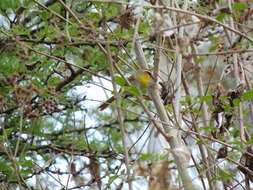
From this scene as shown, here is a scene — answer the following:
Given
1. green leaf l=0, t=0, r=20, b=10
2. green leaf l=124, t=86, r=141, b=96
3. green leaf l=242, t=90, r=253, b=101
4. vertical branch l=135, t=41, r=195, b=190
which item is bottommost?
vertical branch l=135, t=41, r=195, b=190

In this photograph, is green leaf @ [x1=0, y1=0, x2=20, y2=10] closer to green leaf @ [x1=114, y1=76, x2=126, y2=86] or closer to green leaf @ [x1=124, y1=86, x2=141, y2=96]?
green leaf @ [x1=114, y1=76, x2=126, y2=86]

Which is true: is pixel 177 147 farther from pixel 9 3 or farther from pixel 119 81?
pixel 9 3

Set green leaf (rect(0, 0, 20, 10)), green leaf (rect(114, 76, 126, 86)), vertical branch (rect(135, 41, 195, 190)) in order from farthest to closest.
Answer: green leaf (rect(0, 0, 20, 10)) < green leaf (rect(114, 76, 126, 86)) < vertical branch (rect(135, 41, 195, 190))

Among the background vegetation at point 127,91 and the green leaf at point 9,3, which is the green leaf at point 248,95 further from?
the green leaf at point 9,3

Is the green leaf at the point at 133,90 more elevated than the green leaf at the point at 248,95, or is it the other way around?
the green leaf at the point at 133,90

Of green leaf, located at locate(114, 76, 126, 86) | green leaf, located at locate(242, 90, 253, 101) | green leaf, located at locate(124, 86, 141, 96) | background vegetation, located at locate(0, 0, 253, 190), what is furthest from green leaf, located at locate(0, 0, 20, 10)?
green leaf, located at locate(242, 90, 253, 101)

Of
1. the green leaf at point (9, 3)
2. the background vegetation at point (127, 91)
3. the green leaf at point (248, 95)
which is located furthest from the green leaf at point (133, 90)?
the green leaf at point (9, 3)

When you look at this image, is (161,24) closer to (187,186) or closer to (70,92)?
(187,186)

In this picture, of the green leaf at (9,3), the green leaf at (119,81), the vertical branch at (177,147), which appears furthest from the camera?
the green leaf at (9,3)

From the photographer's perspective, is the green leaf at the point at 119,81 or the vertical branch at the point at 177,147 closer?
the vertical branch at the point at 177,147

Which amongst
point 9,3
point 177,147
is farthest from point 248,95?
point 9,3

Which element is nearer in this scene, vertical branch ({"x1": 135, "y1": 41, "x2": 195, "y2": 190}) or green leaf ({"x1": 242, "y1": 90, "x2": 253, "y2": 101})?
vertical branch ({"x1": 135, "y1": 41, "x2": 195, "y2": 190})

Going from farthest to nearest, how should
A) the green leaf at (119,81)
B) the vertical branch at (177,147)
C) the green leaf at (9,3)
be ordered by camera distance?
1. the green leaf at (9,3)
2. the green leaf at (119,81)
3. the vertical branch at (177,147)

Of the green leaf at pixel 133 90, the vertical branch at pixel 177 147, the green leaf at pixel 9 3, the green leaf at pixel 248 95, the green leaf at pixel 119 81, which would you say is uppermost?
the green leaf at pixel 9 3
